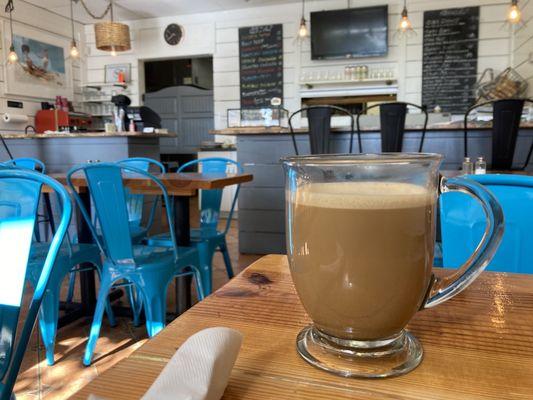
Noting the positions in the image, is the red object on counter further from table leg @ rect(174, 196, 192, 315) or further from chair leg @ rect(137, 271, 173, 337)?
chair leg @ rect(137, 271, 173, 337)

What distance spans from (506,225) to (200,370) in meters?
0.83

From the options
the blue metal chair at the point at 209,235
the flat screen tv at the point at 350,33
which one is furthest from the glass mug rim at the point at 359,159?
the flat screen tv at the point at 350,33

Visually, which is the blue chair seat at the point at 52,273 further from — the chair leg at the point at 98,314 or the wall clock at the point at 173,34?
the wall clock at the point at 173,34

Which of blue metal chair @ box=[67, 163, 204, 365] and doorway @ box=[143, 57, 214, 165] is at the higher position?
doorway @ box=[143, 57, 214, 165]

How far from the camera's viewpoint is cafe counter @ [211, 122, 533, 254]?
3582mm

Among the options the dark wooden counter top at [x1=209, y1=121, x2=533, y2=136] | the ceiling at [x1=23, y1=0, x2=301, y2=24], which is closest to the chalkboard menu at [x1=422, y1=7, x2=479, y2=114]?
the ceiling at [x1=23, y1=0, x2=301, y2=24]

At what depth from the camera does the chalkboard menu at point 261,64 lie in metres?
6.41

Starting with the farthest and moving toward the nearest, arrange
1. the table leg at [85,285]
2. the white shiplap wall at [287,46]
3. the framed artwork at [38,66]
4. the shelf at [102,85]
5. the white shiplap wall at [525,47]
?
the shelf at [102,85] → the framed artwork at [38,66] → the white shiplap wall at [287,46] → the white shiplap wall at [525,47] → the table leg at [85,285]

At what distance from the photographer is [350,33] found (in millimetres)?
5957

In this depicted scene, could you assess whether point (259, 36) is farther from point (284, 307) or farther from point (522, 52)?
point (284, 307)

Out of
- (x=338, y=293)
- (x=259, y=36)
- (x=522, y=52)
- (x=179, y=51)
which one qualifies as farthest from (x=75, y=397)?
(x=179, y=51)

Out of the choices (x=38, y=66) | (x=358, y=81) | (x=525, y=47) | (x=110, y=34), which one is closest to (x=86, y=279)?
(x=110, y=34)

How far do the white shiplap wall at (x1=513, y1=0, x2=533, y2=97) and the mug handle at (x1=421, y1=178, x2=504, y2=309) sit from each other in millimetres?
5396

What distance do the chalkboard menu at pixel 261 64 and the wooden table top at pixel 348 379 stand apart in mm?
6127
